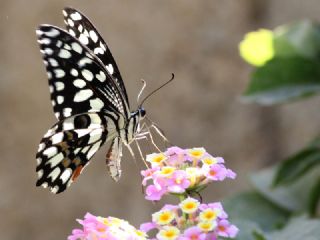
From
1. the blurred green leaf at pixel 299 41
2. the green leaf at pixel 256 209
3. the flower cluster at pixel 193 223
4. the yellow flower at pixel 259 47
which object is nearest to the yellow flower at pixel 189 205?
the flower cluster at pixel 193 223

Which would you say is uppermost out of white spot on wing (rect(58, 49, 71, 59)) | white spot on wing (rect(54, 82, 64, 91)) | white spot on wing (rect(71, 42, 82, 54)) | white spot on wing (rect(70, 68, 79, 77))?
white spot on wing (rect(71, 42, 82, 54))

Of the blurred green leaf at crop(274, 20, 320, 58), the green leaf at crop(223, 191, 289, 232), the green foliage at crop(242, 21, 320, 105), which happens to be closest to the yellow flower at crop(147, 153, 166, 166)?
the green leaf at crop(223, 191, 289, 232)

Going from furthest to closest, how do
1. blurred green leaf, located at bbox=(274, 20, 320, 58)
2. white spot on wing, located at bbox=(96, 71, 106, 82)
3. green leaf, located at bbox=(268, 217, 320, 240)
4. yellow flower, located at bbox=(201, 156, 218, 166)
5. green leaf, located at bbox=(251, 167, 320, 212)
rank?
blurred green leaf, located at bbox=(274, 20, 320, 58) → green leaf, located at bbox=(251, 167, 320, 212) → white spot on wing, located at bbox=(96, 71, 106, 82) → green leaf, located at bbox=(268, 217, 320, 240) → yellow flower, located at bbox=(201, 156, 218, 166)

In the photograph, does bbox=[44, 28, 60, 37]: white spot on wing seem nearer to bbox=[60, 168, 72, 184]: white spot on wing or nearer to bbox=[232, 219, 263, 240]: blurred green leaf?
bbox=[60, 168, 72, 184]: white spot on wing

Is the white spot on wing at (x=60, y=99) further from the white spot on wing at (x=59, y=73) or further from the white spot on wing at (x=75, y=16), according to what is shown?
the white spot on wing at (x=75, y=16)

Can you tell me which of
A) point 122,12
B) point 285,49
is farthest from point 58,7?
point 285,49
